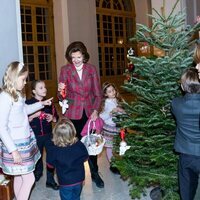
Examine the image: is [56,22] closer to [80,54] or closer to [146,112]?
[80,54]

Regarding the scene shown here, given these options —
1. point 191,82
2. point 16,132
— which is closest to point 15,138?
point 16,132

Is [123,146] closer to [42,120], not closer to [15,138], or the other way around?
[15,138]

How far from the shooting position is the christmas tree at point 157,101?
287 cm

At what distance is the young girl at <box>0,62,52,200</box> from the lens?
2736 millimetres

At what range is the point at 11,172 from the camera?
2893 mm

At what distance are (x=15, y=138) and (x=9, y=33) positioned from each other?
1.11 metres

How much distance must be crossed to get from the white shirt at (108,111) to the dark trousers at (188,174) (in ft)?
5.02

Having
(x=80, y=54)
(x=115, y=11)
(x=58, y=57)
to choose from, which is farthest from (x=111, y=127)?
(x=115, y=11)

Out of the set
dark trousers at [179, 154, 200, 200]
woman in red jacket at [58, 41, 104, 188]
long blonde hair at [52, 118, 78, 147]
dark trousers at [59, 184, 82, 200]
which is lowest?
dark trousers at [59, 184, 82, 200]

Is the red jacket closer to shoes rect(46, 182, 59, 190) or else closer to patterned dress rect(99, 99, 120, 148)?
patterned dress rect(99, 99, 120, 148)

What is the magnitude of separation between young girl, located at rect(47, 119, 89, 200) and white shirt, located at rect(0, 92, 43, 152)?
0.93ft

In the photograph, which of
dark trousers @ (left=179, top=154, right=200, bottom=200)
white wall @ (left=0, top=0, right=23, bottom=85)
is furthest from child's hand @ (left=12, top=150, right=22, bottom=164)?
dark trousers @ (left=179, top=154, right=200, bottom=200)

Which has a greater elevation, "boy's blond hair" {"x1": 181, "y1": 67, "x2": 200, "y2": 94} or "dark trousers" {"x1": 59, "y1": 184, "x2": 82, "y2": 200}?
"boy's blond hair" {"x1": 181, "y1": 67, "x2": 200, "y2": 94}

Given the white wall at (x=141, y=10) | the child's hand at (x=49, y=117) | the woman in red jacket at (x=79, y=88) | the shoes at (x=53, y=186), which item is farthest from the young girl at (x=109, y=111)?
the white wall at (x=141, y=10)
